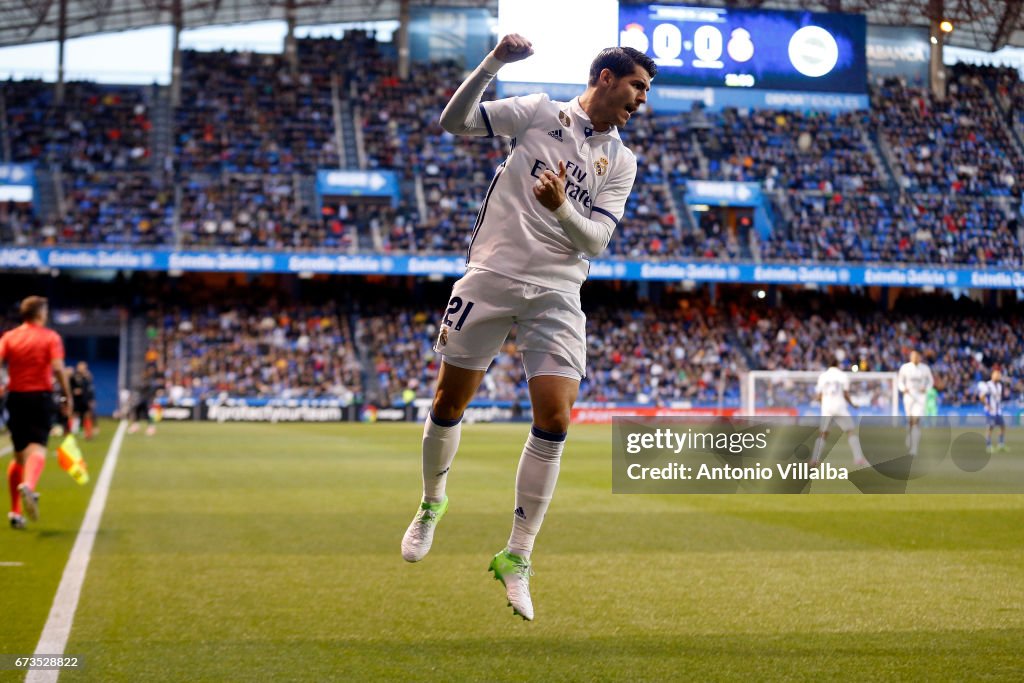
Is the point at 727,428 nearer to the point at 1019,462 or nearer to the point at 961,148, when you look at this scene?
the point at 1019,462

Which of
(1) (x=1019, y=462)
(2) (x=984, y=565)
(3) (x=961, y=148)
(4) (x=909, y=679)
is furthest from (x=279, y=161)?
(4) (x=909, y=679)

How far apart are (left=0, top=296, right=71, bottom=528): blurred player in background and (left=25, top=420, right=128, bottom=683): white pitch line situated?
30.8 inches

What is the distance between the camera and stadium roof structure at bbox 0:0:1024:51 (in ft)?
143

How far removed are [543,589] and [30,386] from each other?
5947 millimetres

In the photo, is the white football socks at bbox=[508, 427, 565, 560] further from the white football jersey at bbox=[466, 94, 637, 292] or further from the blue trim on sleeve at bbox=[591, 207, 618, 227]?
the blue trim on sleeve at bbox=[591, 207, 618, 227]

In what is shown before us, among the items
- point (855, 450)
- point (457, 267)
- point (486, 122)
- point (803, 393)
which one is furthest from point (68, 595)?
point (457, 267)

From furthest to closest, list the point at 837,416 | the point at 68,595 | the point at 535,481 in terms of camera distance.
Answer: the point at 837,416 → the point at 68,595 → the point at 535,481

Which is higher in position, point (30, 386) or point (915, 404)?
point (30, 386)

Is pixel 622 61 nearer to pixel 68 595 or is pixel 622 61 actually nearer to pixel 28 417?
pixel 68 595

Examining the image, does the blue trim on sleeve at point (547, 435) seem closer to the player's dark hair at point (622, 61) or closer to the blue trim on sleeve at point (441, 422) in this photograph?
the blue trim on sleeve at point (441, 422)

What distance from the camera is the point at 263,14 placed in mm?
48281

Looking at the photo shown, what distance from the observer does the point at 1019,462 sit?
21266 millimetres

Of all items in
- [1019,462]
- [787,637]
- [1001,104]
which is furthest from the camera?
[1001,104]

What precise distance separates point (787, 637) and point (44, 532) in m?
7.52
